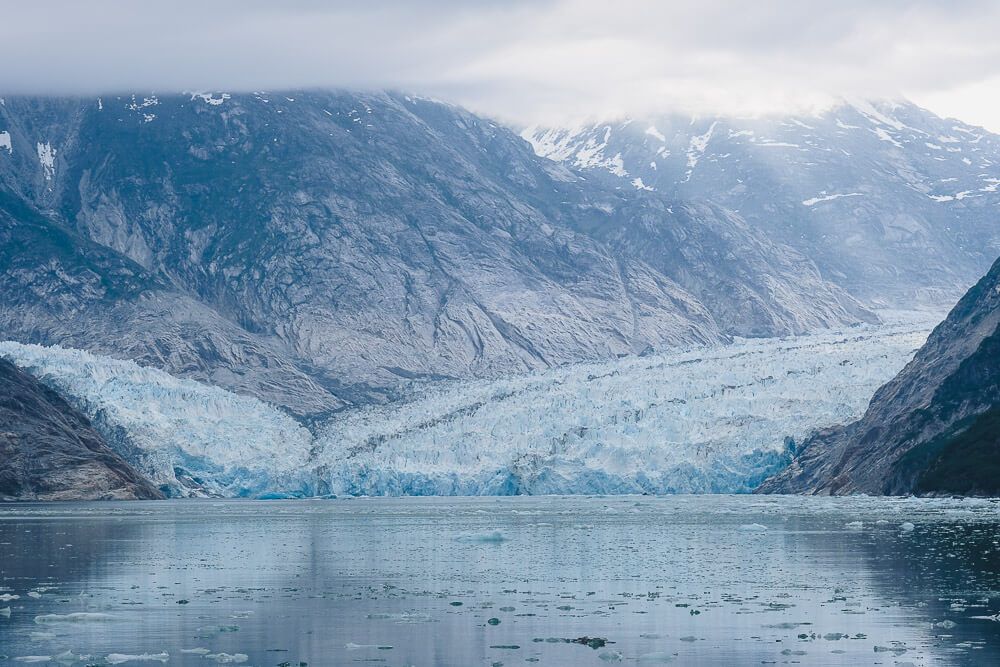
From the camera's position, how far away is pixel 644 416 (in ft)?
386

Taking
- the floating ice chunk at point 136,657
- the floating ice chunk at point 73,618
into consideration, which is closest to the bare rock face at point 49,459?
the floating ice chunk at point 73,618

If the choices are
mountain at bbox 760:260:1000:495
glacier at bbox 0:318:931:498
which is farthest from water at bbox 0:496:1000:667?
glacier at bbox 0:318:931:498

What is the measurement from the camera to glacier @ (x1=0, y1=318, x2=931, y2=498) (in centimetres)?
11319

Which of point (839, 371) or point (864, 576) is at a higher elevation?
point (839, 371)

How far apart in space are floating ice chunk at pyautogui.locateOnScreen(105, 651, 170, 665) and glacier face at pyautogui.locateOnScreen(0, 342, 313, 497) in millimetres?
103263

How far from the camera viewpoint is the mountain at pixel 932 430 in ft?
289

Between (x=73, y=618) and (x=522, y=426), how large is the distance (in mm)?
91750

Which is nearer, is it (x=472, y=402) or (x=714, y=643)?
(x=714, y=643)

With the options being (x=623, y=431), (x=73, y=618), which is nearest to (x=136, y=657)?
(x=73, y=618)

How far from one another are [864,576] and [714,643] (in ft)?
39.3

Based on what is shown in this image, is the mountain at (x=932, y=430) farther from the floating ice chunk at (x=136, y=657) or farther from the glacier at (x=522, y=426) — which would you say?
the floating ice chunk at (x=136, y=657)

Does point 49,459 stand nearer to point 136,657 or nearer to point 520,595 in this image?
point 520,595

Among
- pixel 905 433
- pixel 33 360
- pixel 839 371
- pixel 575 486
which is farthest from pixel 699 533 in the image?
pixel 33 360

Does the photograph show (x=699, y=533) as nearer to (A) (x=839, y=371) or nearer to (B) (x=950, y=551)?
(B) (x=950, y=551)
